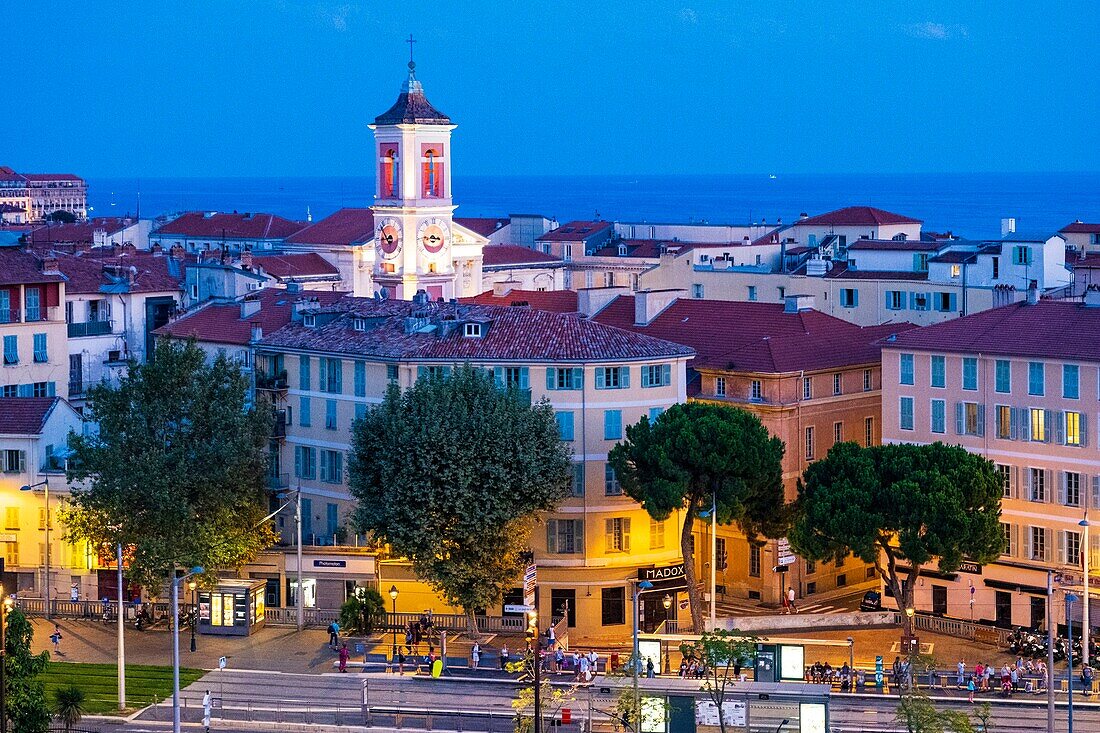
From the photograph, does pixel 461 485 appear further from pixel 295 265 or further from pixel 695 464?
pixel 295 265

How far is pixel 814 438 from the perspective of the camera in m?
83.4

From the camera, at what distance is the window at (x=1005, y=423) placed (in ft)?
250

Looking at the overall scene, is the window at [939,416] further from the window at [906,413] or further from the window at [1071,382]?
the window at [1071,382]

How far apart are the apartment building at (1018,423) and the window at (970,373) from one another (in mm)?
40

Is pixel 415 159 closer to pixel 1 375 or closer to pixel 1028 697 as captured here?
pixel 1 375

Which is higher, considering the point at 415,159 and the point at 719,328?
the point at 415,159

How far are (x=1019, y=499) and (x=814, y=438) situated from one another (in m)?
10.9

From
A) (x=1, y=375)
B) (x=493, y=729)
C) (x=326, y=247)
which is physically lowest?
(x=493, y=729)

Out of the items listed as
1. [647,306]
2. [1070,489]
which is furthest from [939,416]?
[647,306]

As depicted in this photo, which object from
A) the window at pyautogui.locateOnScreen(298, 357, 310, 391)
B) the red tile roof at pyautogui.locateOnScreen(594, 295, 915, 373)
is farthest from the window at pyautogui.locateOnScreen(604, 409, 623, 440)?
the window at pyautogui.locateOnScreen(298, 357, 310, 391)

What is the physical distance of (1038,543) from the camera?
7419cm

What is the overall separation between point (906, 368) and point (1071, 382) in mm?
7767

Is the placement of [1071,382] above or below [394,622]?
above


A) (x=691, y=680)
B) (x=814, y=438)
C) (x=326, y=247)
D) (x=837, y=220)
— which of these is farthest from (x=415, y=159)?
(x=691, y=680)
